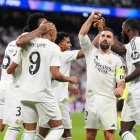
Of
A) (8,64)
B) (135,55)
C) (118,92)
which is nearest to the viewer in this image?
(118,92)

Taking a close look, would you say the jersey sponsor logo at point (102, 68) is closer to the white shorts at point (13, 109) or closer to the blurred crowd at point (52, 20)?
the white shorts at point (13, 109)

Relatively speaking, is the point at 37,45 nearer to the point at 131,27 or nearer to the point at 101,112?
the point at 101,112

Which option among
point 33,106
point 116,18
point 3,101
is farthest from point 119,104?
point 116,18

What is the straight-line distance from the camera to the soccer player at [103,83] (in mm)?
7848

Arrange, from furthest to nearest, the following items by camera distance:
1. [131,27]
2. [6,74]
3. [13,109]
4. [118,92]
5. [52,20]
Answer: [52,20], [6,74], [13,109], [131,27], [118,92]

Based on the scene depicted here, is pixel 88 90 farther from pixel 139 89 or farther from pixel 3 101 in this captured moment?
pixel 3 101

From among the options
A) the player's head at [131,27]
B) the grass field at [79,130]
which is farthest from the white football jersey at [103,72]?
the grass field at [79,130]

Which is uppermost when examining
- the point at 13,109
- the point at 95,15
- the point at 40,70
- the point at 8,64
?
the point at 95,15

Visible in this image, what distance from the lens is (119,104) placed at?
1555 cm

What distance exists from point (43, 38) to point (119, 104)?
8.51 metres

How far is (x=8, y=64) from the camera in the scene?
8.56 m

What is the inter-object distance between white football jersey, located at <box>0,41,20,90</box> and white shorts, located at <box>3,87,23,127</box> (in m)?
0.15

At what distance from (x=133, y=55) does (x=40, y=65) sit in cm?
141

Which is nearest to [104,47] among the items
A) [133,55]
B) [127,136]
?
[133,55]
